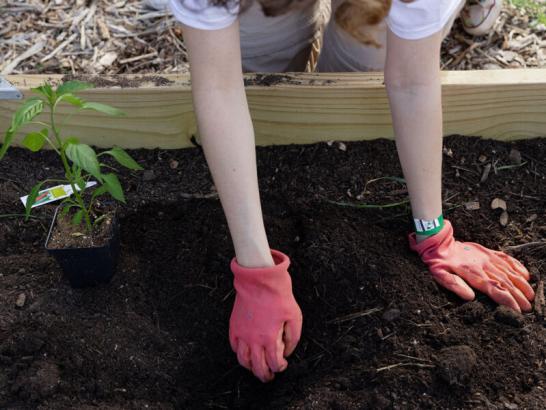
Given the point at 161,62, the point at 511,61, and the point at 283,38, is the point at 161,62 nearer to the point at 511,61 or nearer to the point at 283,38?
the point at 283,38

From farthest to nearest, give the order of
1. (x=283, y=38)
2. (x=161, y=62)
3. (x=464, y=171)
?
(x=161, y=62)
(x=283, y=38)
(x=464, y=171)

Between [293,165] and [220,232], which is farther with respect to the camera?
[293,165]

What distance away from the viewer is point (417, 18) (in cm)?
144

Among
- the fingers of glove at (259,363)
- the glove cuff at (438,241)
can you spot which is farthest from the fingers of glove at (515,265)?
the fingers of glove at (259,363)

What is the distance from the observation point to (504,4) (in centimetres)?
259

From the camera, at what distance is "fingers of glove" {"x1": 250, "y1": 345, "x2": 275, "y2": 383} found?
1.51 m

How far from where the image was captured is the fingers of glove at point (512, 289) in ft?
5.27

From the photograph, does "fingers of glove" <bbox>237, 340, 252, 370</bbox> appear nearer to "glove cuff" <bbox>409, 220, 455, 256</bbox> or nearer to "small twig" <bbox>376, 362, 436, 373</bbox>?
"small twig" <bbox>376, 362, 436, 373</bbox>

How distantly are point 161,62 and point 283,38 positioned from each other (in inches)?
19.6

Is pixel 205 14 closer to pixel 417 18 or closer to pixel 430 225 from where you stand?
pixel 417 18

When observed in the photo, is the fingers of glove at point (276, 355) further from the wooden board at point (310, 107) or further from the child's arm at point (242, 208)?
the wooden board at point (310, 107)

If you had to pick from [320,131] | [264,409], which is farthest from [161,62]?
[264,409]

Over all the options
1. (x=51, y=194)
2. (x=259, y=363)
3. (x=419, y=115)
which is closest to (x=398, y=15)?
(x=419, y=115)

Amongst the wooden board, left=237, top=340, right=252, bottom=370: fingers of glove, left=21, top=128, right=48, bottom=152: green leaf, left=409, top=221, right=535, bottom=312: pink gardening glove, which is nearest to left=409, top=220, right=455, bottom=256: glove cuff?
left=409, top=221, right=535, bottom=312: pink gardening glove
